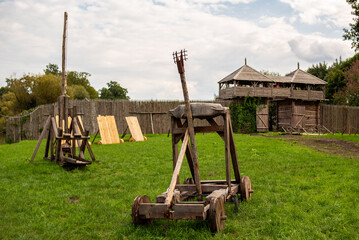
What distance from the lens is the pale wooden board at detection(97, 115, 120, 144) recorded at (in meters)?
17.6

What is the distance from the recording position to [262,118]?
1164 inches

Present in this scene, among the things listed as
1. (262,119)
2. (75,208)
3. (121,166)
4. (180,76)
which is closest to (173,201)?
(180,76)

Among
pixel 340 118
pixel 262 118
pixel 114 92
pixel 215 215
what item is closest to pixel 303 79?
pixel 340 118

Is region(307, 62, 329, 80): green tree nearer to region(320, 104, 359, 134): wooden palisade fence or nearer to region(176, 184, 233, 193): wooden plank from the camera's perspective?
region(320, 104, 359, 134): wooden palisade fence

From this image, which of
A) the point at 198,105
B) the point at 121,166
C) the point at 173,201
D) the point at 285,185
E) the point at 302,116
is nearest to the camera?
the point at 173,201

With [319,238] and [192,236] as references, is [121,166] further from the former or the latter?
[319,238]

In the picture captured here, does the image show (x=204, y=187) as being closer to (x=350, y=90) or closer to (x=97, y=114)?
(x=97, y=114)

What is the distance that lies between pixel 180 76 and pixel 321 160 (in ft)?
25.7

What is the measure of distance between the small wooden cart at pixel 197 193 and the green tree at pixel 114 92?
56.1m

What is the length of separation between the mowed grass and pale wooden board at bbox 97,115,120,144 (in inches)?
261

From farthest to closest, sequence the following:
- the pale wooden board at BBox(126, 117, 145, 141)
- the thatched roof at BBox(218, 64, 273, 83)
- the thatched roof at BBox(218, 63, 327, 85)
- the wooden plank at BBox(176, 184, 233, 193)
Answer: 1. the thatched roof at BBox(218, 63, 327, 85)
2. the thatched roof at BBox(218, 64, 273, 83)
3. the pale wooden board at BBox(126, 117, 145, 141)
4. the wooden plank at BBox(176, 184, 233, 193)

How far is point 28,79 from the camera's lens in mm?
39594

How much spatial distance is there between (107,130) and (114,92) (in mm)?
44905

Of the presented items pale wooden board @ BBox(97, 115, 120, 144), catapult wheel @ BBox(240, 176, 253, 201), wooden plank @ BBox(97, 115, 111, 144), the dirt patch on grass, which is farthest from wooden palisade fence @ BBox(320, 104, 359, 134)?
catapult wheel @ BBox(240, 176, 253, 201)
